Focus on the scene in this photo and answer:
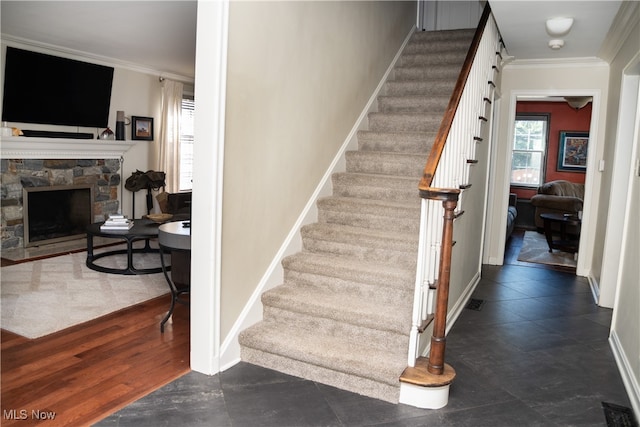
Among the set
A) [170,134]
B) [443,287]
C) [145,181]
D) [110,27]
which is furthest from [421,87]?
[170,134]

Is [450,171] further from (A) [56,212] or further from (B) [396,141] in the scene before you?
(A) [56,212]

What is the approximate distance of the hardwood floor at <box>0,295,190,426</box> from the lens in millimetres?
2504

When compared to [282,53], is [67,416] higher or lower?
lower

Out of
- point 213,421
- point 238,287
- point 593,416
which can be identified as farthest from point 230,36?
point 593,416

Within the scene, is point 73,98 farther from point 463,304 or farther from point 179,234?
point 463,304

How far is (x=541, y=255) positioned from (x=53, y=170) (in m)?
6.36

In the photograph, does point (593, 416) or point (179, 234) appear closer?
point (593, 416)

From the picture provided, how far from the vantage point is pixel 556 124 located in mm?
10047

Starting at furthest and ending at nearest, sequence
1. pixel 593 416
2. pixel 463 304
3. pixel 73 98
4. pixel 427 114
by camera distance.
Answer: pixel 73 98 → pixel 427 114 → pixel 463 304 → pixel 593 416

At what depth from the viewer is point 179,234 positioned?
3598 millimetres

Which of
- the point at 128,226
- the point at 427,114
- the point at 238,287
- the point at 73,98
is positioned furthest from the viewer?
the point at 73,98

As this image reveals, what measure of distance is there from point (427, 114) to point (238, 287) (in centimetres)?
251

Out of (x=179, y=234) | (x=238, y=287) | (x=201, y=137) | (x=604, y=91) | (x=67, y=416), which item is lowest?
(x=67, y=416)

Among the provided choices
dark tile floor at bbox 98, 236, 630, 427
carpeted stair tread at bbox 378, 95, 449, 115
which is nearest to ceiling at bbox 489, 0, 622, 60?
carpeted stair tread at bbox 378, 95, 449, 115
